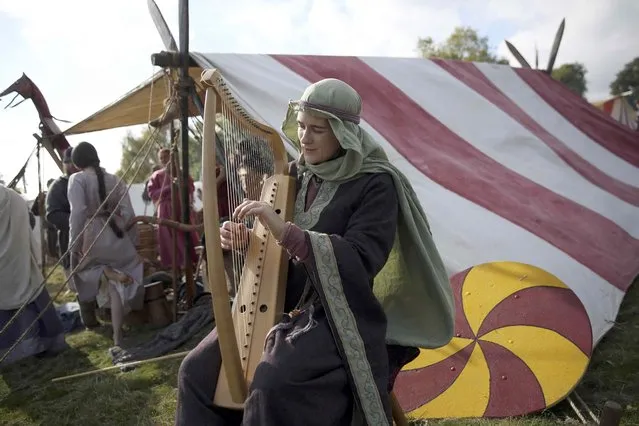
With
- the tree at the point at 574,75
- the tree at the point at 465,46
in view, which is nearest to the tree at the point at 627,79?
the tree at the point at 574,75

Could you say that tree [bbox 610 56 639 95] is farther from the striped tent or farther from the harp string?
the harp string

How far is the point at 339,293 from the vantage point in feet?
4.26

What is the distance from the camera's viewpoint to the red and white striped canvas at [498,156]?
296 cm

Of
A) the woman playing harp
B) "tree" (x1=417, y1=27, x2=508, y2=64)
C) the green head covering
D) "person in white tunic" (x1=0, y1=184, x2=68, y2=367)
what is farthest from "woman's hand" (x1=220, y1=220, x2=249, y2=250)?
"tree" (x1=417, y1=27, x2=508, y2=64)

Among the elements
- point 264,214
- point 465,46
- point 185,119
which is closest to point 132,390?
point 185,119

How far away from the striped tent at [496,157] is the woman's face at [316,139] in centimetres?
118

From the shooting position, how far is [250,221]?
5.38 feet

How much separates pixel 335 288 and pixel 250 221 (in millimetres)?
467

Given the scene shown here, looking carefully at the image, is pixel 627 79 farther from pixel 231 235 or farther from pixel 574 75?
pixel 231 235

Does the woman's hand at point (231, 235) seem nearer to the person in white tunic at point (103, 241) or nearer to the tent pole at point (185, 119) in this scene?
the person in white tunic at point (103, 241)

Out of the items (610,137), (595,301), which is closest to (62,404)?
(595,301)

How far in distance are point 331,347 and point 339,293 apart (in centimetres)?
14

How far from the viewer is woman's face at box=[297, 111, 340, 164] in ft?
4.66

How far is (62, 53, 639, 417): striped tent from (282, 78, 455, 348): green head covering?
70 centimetres
